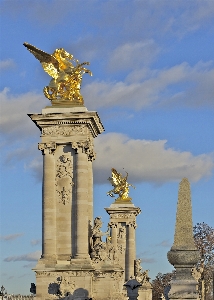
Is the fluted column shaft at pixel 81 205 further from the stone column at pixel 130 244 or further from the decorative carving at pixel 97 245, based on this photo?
the stone column at pixel 130 244

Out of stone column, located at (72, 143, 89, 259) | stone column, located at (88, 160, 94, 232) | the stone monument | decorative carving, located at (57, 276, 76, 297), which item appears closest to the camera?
decorative carving, located at (57, 276, 76, 297)

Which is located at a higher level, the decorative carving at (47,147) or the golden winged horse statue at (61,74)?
the golden winged horse statue at (61,74)

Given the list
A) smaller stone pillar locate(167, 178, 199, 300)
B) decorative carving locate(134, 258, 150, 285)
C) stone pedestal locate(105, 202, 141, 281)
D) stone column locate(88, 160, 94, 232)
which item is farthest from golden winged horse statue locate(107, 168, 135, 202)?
smaller stone pillar locate(167, 178, 199, 300)

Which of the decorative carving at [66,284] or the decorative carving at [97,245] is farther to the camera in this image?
the decorative carving at [97,245]

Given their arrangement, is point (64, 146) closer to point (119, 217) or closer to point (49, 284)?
point (49, 284)

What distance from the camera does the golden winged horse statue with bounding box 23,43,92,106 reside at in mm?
37906

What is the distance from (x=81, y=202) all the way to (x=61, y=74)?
5920 millimetres

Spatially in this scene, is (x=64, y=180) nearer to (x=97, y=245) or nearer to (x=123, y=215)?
(x=97, y=245)

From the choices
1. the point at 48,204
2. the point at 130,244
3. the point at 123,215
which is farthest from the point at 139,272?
the point at 48,204

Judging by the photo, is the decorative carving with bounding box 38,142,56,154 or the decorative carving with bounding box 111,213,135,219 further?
the decorative carving with bounding box 111,213,135,219

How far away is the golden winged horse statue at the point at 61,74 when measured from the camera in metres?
37.9

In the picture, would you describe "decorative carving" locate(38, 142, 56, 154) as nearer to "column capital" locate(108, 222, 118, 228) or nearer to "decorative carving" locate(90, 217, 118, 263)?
"decorative carving" locate(90, 217, 118, 263)

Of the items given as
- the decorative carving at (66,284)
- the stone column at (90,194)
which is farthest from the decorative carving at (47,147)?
the decorative carving at (66,284)

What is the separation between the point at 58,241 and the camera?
121 ft
